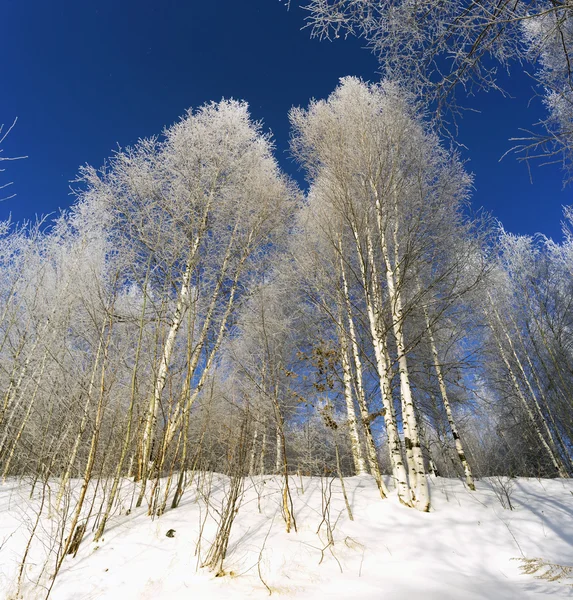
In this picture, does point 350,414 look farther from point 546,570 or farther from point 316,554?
point 546,570

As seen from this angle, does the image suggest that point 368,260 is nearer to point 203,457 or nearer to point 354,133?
point 354,133

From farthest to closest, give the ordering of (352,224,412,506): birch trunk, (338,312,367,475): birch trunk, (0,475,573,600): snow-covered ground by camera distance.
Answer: (338,312,367,475): birch trunk < (352,224,412,506): birch trunk < (0,475,573,600): snow-covered ground

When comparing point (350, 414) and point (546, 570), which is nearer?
point (546, 570)

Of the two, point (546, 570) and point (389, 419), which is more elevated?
point (389, 419)

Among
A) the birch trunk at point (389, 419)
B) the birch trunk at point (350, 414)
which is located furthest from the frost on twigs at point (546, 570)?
the birch trunk at point (350, 414)

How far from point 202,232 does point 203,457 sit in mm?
4212

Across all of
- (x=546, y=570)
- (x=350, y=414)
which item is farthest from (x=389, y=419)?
(x=350, y=414)

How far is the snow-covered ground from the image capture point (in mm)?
2121

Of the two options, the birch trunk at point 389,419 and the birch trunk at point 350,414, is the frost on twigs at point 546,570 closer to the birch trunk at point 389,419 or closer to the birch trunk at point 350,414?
the birch trunk at point 389,419

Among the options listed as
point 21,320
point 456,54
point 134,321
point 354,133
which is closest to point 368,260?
point 354,133

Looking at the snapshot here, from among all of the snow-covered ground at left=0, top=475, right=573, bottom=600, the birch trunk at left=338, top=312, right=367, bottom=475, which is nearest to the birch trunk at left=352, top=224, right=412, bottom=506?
the snow-covered ground at left=0, top=475, right=573, bottom=600

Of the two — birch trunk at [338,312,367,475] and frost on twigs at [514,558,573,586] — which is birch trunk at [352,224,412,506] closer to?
frost on twigs at [514,558,573,586]

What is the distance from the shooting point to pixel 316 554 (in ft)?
8.73

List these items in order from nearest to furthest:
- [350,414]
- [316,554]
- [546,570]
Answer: [546,570] < [316,554] < [350,414]
